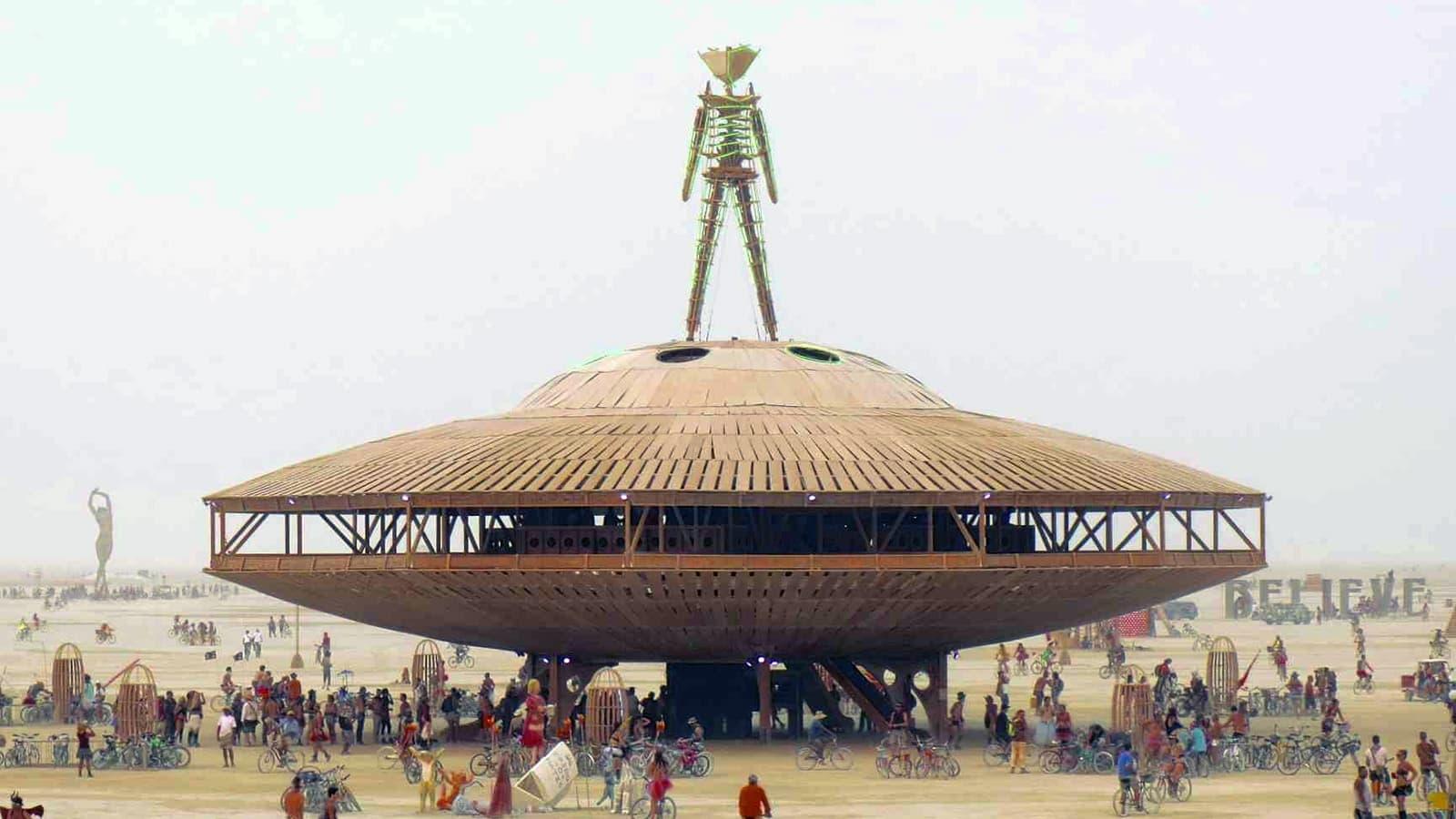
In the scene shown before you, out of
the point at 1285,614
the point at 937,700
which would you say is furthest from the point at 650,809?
the point at 1285,614

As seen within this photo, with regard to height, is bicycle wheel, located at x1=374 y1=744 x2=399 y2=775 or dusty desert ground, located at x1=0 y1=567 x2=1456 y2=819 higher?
bicycle wheel, located at x1=374 y1=744 x2=399 y2=775

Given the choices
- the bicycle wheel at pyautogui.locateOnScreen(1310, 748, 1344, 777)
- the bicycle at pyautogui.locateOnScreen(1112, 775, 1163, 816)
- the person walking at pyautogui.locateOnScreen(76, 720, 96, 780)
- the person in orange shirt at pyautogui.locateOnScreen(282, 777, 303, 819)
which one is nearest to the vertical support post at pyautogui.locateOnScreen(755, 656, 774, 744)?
the bicycle wheel at pyautogui.locateOnScreen(1310, 748, 1344, 777)

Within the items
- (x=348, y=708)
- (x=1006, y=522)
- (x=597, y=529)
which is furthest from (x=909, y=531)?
(x=348, y=708)

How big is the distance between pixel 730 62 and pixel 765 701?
2200 cm

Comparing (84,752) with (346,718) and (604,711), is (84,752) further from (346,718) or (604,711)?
(604,711)

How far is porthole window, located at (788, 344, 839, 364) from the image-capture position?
78062 mm

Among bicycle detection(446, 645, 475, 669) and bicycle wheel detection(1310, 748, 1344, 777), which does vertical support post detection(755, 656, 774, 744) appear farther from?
bicycle detection(446, 645, 475, 669)

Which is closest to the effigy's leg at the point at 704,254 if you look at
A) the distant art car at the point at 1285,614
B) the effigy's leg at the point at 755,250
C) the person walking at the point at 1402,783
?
the effigy's leg at the point at 755,250

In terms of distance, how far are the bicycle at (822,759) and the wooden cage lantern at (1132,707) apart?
7.01 metres

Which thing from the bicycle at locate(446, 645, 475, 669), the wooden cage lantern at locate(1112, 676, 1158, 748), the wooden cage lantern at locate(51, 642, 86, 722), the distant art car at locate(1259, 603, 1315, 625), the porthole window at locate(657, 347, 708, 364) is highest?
the porthole window at locate(657, 347, 708, 364)

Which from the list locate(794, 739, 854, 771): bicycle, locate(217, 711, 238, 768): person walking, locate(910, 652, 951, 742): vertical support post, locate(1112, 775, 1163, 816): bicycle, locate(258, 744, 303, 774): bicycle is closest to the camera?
locate(1112, 775, 1163, 816): bicycle

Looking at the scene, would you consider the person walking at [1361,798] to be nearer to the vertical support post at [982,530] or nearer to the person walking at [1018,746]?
the person walking at [1018,746]

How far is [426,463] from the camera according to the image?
7000 cm

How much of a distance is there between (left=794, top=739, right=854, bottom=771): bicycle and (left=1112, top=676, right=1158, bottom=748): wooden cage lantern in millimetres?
7007
